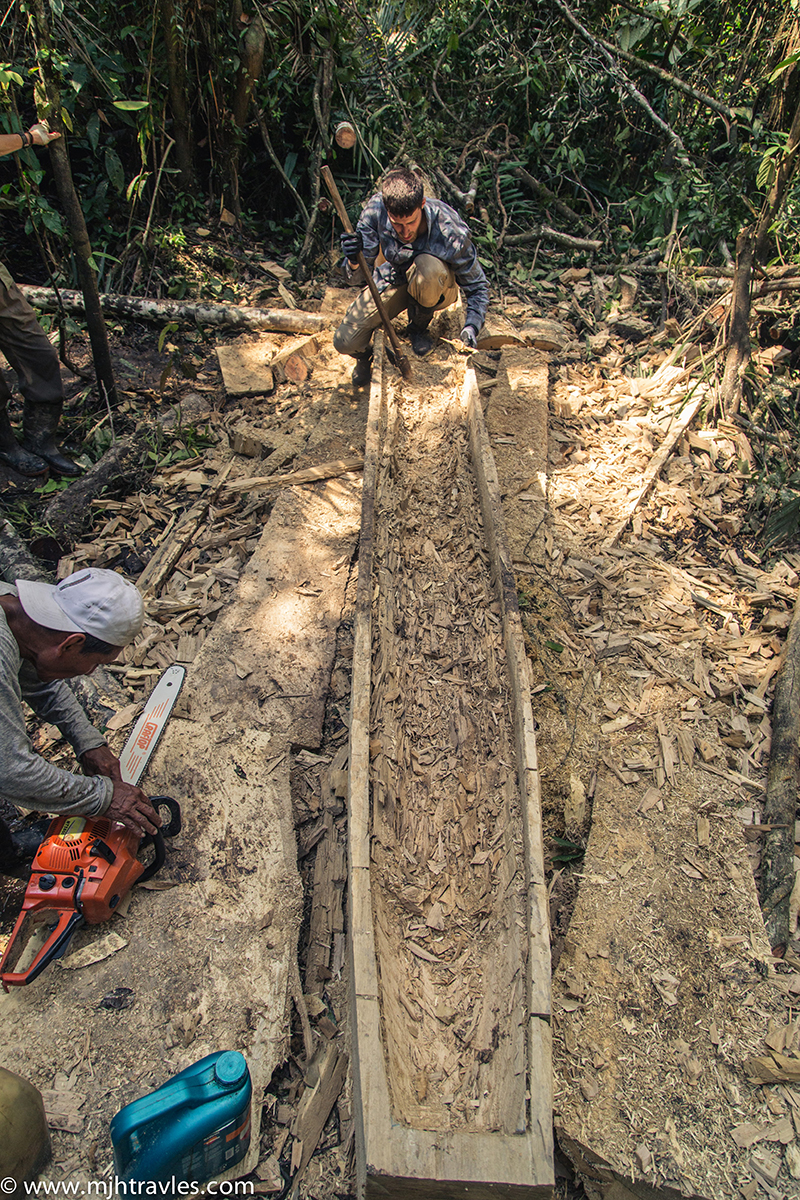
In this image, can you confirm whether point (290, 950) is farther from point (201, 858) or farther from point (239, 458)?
point (239, 458)

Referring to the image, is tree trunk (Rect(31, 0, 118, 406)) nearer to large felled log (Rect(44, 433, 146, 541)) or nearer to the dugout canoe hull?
large felled log (Rect(44, 433, 146, 541))

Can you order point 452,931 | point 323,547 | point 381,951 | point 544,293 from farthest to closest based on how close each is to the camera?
point 544,293 < point 323,547 < point 452,931 < point 381,951

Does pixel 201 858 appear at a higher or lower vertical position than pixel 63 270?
lower

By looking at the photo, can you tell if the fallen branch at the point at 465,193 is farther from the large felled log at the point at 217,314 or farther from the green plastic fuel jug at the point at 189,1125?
the green plastic fuel jug at the point at 189,1125

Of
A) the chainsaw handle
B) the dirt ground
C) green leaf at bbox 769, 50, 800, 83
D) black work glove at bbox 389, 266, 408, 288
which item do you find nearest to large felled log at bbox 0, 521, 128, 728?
the dirt ground

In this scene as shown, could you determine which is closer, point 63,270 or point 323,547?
point 323,547

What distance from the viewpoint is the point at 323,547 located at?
4.08 m

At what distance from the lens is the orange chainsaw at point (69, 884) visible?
226 centimetres

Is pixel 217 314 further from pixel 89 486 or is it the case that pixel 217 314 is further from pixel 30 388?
pixel 89 486

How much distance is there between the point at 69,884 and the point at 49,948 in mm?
198

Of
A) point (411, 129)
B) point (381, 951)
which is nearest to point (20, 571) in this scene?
point (381, 951)

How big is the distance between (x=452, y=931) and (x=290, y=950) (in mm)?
606

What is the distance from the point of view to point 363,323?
4770mm

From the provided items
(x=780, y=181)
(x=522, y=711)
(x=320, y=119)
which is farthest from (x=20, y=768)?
(x=320, y=119)
